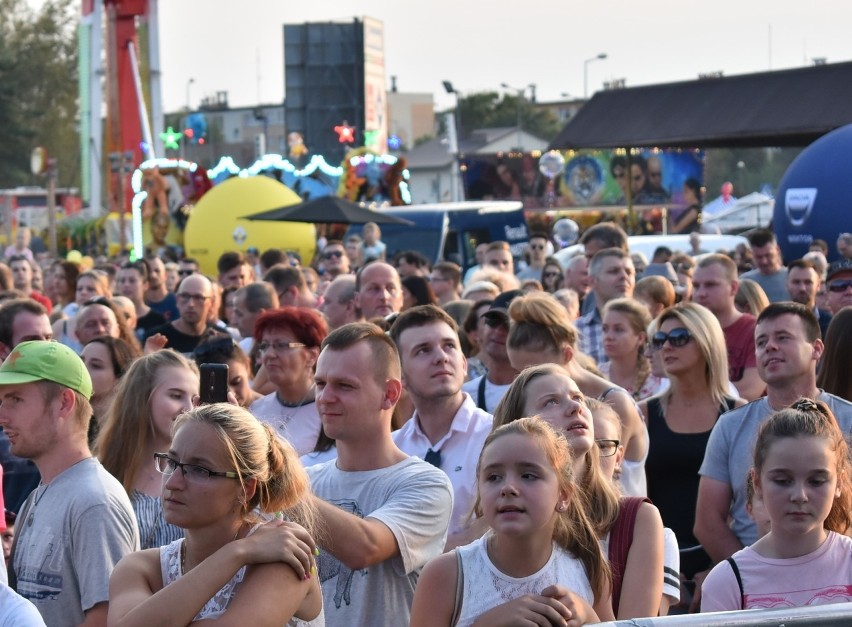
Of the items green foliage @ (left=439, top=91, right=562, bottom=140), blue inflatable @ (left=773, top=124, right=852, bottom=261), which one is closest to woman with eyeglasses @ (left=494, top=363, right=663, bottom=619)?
blue inflatable @ (left=773, top=124, right=852, bottom=261)

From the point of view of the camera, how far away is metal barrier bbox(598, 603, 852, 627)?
8.09 feet

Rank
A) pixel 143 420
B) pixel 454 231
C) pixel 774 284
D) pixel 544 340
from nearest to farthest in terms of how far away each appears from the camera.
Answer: pixel 143 420 → pixel 544 340 → pixel 774 284 → pixel 454 231

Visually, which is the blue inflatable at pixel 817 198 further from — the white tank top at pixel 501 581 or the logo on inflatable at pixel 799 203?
the white tank top at pixel 501 581

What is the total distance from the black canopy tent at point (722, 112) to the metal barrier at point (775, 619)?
24248 millimetres

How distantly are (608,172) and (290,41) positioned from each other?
75.2 ft

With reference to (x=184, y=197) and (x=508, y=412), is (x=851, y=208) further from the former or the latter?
(x=184, y=197)

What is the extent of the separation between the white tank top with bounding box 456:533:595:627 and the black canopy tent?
23.4 meters

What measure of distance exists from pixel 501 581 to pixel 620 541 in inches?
20.3

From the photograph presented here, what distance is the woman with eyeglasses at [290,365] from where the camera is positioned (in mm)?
6348

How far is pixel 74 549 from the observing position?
4160 mm

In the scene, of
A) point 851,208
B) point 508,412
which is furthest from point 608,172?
point 508,412

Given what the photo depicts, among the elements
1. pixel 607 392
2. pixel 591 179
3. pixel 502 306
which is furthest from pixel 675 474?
pixel 591 179

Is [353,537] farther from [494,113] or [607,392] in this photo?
[494,113]

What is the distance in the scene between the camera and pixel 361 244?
19.3 m
